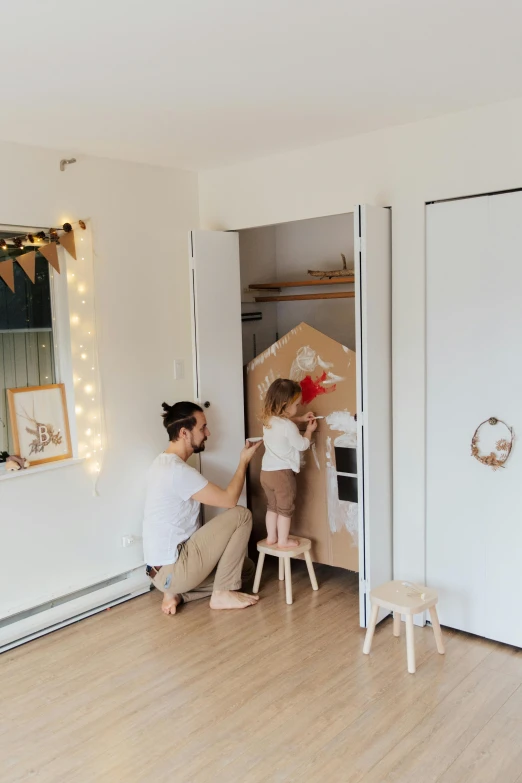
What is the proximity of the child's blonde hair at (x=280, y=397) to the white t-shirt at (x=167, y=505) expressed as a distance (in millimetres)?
498

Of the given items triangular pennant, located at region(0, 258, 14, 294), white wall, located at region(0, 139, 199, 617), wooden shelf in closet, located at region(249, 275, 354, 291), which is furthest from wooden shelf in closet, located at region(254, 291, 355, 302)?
triangular pennant, located at region(0, 258, 14, 294)

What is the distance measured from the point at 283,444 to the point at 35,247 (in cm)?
161

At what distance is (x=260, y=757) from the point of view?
2.45 m

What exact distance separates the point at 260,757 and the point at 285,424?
171 centimetres

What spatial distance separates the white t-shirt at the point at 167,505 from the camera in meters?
3.64

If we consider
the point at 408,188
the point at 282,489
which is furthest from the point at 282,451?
the point at 408,188

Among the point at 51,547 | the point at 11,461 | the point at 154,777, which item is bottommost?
the point at 154,777

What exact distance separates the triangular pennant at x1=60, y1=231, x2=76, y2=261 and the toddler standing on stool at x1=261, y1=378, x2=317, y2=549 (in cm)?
125

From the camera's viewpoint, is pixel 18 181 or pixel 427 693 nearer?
pixel 427 693

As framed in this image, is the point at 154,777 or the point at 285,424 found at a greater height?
the point at 285,424

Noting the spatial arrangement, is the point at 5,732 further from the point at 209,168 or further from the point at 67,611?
the point at 209,168

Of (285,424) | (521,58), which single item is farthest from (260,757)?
(521,58)

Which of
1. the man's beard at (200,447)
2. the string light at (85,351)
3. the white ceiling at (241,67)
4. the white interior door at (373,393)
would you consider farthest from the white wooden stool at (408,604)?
the white ceiling at (241,67)

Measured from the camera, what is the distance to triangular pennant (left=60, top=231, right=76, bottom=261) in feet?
11.6
